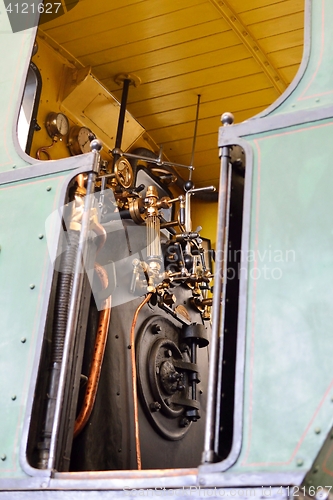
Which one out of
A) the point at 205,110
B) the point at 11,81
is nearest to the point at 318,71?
the point at 11,81

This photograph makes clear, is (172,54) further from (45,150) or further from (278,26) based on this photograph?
(45,150)

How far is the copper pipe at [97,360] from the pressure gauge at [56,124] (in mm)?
1162

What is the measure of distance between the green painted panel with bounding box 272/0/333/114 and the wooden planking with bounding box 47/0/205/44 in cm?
133

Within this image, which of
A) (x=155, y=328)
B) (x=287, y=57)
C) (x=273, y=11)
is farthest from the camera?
(x=287, y=57)

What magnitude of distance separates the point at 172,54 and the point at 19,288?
2.10 metres

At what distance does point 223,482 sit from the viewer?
1652 mm

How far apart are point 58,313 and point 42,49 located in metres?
2.06

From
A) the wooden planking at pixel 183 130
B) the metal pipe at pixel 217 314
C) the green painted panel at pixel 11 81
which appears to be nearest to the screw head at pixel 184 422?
the metal pipe at pixel 217 314

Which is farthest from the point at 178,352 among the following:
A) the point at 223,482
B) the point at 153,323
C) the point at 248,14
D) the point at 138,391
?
the point at 248,14

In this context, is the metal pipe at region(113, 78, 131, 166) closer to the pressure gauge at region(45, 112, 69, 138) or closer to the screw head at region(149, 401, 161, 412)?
the pressure gauge at region(45, 112, 69, 138)

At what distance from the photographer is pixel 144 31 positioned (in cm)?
366

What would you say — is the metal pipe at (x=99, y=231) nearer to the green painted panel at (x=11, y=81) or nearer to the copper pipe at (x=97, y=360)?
the copper pipe at (x=97, y=360)

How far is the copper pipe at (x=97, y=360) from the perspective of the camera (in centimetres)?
252

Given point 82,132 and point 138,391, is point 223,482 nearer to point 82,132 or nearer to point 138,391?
point 138,391
